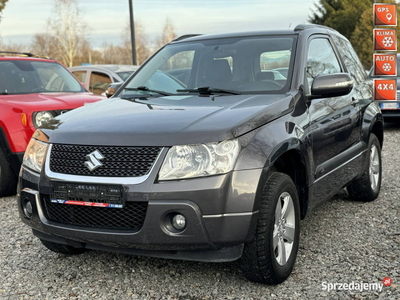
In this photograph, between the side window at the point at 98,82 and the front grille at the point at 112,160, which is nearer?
the front grille at the point at 112,160

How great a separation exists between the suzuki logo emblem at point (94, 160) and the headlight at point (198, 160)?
1.34 ft

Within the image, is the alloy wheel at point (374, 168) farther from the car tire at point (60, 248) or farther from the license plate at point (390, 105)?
the license plate at point (390, 105)

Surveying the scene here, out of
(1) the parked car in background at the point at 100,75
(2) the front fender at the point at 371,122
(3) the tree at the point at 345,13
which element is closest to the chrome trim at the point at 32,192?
(2) the front fender at the point at 371,122

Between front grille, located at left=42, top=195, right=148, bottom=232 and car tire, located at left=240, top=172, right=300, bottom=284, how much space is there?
2.27 feet

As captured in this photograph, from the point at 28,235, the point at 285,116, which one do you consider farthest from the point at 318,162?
the point at 28,235

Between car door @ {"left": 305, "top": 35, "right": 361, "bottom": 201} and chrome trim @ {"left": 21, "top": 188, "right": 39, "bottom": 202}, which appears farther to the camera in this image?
car door @ {"left": 305, "top": 35, "right": 361, "bottom": 201}

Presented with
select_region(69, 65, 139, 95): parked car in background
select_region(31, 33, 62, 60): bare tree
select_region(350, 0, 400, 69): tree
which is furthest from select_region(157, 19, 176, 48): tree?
select_region(69, 65, 139, 95): parked car in background

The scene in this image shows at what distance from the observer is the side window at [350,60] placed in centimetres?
500

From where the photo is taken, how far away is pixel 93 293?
3.29m

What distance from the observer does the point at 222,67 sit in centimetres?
421

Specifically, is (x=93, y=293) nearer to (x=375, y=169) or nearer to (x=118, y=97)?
(x=118, y=97)

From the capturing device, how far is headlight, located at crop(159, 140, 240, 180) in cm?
286

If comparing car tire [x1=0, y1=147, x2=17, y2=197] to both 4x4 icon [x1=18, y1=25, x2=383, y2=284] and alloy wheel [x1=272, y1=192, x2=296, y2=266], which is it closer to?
4x4 icon [x1=18, y1=25, x2=383, y2=284]

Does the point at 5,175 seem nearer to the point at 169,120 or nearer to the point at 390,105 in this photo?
the point at 169,120
